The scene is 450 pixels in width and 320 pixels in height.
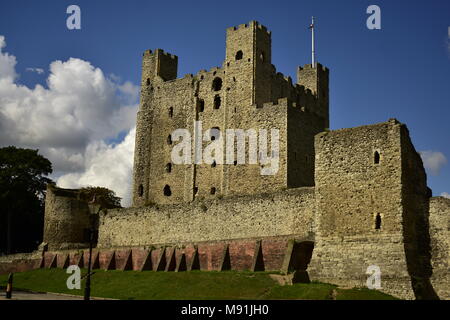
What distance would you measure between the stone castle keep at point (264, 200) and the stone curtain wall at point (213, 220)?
8 centimetres

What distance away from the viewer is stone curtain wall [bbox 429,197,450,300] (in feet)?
103

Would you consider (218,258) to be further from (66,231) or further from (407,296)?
(66,231)

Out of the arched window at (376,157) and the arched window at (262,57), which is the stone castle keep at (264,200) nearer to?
the arched window at (376,157)

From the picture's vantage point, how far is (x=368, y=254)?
31.6 metres

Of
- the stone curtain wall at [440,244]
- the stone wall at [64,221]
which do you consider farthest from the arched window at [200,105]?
the stone curtain wall at [440,244]

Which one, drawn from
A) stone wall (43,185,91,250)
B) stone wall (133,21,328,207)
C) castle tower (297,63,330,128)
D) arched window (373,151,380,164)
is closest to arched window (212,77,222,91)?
stone wall (133,21,328,207)

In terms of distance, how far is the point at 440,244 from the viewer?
3191 centimetres

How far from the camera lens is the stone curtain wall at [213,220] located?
37.7 meters

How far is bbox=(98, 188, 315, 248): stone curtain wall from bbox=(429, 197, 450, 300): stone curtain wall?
626 cm

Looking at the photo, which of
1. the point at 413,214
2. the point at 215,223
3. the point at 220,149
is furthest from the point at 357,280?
the point at 220,149

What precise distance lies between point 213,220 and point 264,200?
4.13 m

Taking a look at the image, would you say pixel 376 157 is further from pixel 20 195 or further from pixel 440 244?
pixel 20 195

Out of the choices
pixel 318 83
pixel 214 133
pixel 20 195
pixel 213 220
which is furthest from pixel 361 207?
pixel 20 195

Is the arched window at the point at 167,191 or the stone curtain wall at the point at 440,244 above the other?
the arched window at the point at 167,191
